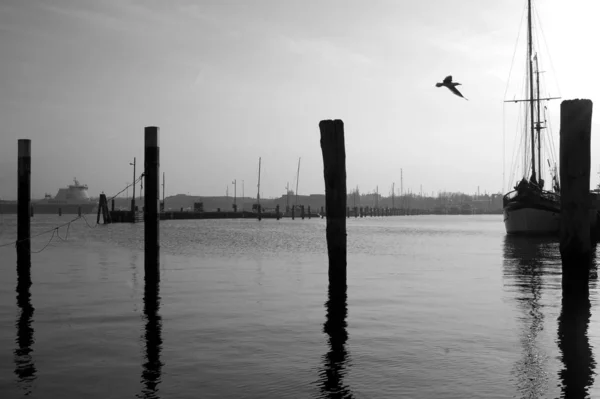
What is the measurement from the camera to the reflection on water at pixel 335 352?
23.6 ft

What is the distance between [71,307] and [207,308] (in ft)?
9.25

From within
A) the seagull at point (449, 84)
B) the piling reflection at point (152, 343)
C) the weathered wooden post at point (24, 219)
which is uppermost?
the seagull at point (449, 84)

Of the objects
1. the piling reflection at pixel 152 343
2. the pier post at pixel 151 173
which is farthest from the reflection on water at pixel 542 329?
the pier post at pixel 151 173

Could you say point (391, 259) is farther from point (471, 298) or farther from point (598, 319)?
point (598, 319)

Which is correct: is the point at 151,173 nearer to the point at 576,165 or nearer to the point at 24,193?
the point at 24,193

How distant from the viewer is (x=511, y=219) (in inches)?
1785

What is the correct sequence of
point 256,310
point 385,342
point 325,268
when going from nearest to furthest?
point 385,342 < point 256,310 < point 325,268

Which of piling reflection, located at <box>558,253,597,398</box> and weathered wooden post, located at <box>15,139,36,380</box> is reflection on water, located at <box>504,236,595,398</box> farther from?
weathered wooden post, located at <box>15,139,36,380</box>

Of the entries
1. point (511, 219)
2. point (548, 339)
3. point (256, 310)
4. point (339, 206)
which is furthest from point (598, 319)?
point (511, 219)

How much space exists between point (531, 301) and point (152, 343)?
338 inches

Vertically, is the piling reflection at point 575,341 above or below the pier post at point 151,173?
below

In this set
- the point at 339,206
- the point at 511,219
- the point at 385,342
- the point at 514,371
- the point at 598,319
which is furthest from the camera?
the point at 511,219

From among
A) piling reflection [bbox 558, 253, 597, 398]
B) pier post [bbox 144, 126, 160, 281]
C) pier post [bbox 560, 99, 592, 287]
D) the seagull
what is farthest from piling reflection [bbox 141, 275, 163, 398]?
pier post [bbox 560, 99, 592, 287]

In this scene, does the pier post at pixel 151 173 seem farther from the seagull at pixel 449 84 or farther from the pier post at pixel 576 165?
the pier post at pixel 576 165
